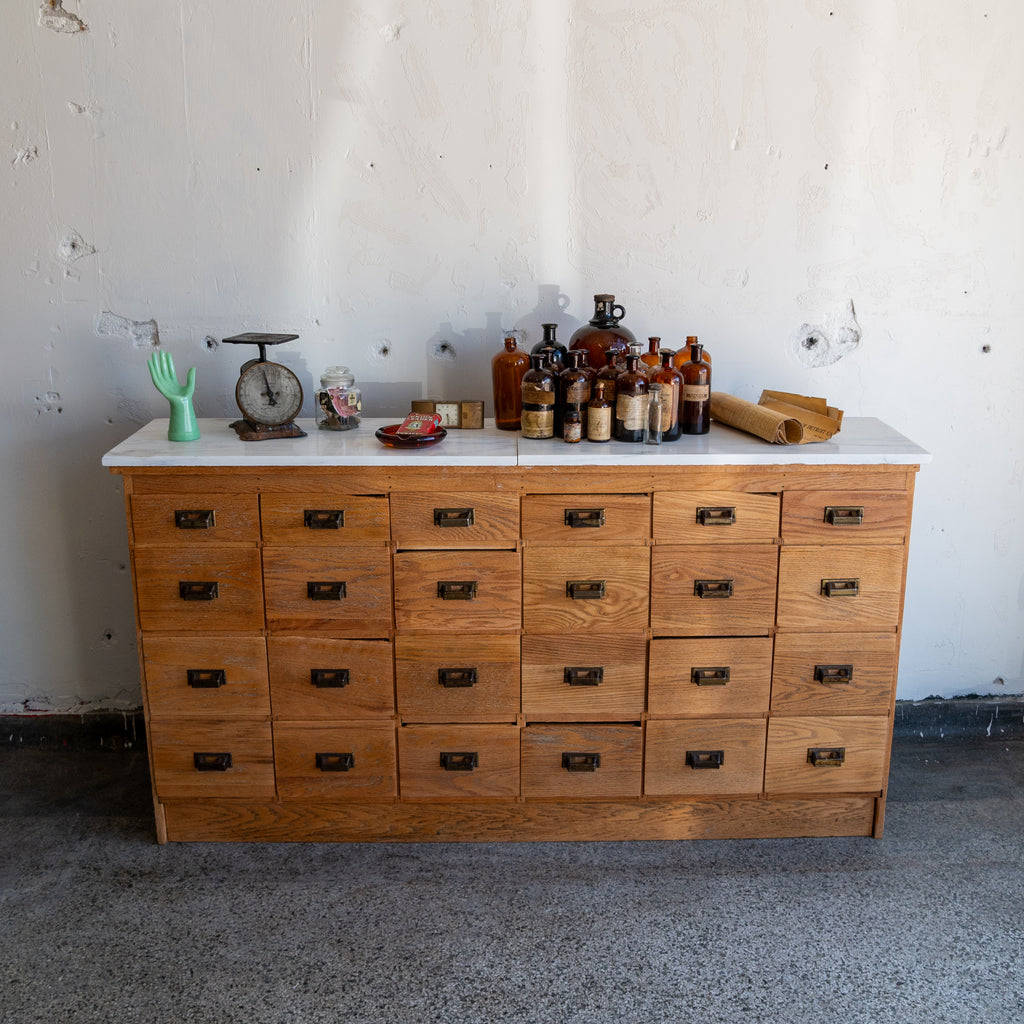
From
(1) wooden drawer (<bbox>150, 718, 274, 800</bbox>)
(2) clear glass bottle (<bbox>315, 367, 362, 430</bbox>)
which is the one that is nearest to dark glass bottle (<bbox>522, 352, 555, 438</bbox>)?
(2) clear glass bottle (<bbox>315, 367, 362, 430</bbox>)

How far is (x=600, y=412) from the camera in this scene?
2.55 meters

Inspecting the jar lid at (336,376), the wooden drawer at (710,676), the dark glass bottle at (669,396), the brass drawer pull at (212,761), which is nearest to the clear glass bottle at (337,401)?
the jar lid at (336,376)

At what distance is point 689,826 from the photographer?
271cm

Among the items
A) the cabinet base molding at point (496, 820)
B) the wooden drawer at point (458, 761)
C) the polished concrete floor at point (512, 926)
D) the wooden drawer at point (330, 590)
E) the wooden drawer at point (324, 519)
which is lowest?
the polished concrete floor at point (512, 926)

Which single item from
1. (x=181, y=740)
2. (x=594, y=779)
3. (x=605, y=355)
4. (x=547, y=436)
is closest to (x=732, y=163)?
(x=605, y=355)

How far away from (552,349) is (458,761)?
3.75ft

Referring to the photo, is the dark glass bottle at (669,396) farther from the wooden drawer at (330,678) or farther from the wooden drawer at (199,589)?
the wooden drawer at (199,589)

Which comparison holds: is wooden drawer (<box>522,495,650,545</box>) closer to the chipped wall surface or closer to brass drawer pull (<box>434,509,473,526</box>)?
brass drawer pull (<box>434,509,473,526</box>)

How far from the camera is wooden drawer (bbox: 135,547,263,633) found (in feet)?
8.23

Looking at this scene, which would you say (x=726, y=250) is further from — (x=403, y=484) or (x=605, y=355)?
(x=403, y=484)

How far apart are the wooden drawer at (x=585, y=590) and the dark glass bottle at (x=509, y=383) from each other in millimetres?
428

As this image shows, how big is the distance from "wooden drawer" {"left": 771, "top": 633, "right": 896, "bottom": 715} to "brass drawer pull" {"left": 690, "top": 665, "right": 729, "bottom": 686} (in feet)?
0.45

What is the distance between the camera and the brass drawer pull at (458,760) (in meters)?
2.63

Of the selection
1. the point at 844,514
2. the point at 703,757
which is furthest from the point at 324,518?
the point at 844,514
